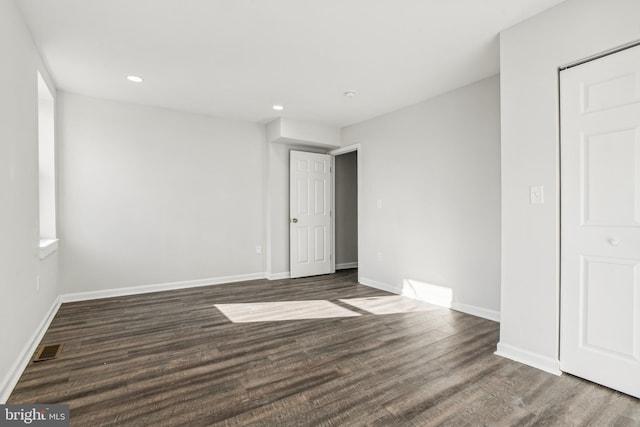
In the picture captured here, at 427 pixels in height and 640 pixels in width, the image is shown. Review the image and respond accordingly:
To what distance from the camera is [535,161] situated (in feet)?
7.64

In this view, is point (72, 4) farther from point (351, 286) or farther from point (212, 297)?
point (351, 286)

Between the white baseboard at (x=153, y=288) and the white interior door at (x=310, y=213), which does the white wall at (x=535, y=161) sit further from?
the white baseboard at (x=153, y=288)

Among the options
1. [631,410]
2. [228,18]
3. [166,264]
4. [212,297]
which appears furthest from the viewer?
[166,264]

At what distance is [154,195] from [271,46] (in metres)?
2.74

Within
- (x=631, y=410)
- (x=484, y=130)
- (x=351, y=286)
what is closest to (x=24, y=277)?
(x=351, y=286)

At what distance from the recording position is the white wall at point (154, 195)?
3.99 m

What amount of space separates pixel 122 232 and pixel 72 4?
2749 millimetres

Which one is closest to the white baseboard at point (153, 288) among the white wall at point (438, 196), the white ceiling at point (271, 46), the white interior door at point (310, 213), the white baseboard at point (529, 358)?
the white interior door at point (310, 213)

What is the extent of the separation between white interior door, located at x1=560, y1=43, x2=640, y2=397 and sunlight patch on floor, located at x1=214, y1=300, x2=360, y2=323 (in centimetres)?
194

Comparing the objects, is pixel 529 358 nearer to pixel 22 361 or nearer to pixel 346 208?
pixel 22 361

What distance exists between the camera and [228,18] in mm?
2420

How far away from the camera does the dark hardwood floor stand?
5.75 ft

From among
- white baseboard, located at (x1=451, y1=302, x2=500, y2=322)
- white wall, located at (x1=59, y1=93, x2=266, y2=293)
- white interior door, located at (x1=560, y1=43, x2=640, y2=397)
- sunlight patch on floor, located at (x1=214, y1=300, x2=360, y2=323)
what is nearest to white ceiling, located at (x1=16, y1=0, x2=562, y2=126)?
white wall, located at (x1=59, y1=93, x2=266, y2=293)

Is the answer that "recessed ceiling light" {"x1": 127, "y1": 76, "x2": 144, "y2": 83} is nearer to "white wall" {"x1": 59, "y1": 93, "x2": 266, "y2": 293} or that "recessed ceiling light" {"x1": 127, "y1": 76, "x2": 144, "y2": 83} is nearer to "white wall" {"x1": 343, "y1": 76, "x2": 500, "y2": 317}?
"white wall" {"x1": 59, "y1": 93, "x2": 266, "y2": 293}
